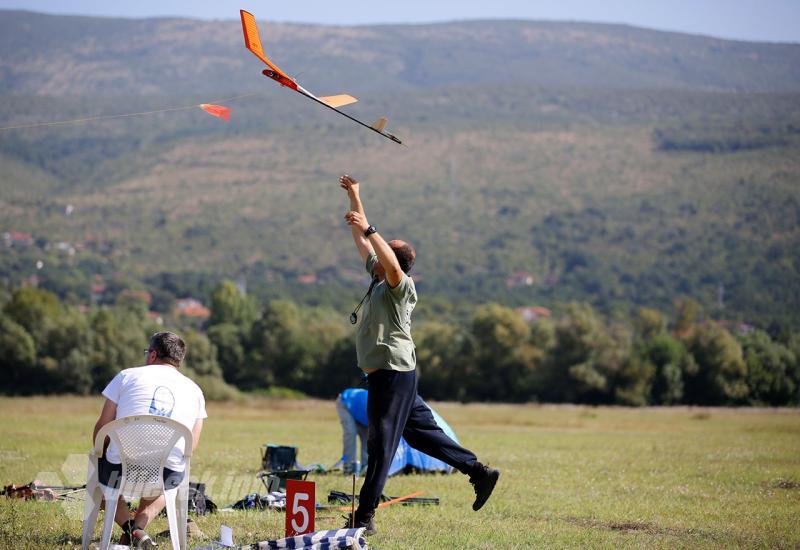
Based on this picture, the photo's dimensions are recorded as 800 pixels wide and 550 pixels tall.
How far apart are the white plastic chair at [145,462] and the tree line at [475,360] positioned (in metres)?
59.1

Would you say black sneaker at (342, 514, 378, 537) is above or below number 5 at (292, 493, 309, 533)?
below

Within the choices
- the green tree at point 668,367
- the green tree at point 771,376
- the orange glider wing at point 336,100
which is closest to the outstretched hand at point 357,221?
the orange glider wing at point 336,100

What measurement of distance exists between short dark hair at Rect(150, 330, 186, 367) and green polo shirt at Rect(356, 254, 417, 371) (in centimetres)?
162

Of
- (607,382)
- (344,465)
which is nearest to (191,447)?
(344,465)

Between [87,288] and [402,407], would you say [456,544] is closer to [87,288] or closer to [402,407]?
[402,407]

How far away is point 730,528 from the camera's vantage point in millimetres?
11391

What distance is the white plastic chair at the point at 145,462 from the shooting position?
29.5ft

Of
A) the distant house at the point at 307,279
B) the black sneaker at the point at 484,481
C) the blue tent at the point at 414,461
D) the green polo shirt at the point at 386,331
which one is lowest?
the distant house at the point at 307,279

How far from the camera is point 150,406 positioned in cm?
942

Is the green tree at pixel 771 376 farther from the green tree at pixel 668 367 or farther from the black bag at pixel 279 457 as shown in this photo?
the black bag at pixel 279 457

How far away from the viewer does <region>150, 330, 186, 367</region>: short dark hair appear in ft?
32.1

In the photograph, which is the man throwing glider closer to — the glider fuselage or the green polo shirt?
the green polo shirt

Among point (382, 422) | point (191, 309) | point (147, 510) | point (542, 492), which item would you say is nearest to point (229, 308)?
point (191, 309)

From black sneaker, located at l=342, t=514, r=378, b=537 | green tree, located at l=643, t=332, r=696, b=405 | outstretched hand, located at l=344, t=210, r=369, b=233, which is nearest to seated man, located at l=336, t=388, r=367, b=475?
black sneaker, located at l=342, t=514, r=378, b=537
